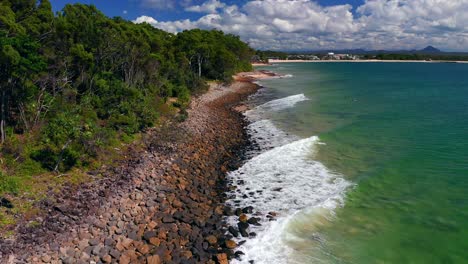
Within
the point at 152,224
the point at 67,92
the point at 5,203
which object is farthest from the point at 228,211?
the point at 67,92

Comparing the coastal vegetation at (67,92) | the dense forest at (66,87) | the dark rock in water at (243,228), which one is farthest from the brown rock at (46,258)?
the dark rock in water at (243,228)

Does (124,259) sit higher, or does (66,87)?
(66,87)

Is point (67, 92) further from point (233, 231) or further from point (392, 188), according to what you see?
point (392, 188)

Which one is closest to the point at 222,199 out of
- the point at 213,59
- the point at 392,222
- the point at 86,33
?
the point at 392,222

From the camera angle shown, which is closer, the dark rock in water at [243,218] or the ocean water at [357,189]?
the ocean water at [357,189]

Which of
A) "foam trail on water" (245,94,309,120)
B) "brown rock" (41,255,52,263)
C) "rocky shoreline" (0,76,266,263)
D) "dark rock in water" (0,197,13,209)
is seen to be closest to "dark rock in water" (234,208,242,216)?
"rocky shoreline" (0,76,266,263)

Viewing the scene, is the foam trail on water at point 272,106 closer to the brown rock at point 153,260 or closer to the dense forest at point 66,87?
Result: the dense forest at point 66,87

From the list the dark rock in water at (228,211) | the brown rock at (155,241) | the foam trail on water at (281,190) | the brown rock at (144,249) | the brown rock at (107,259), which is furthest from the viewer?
the dark rock in water at (228,211)
